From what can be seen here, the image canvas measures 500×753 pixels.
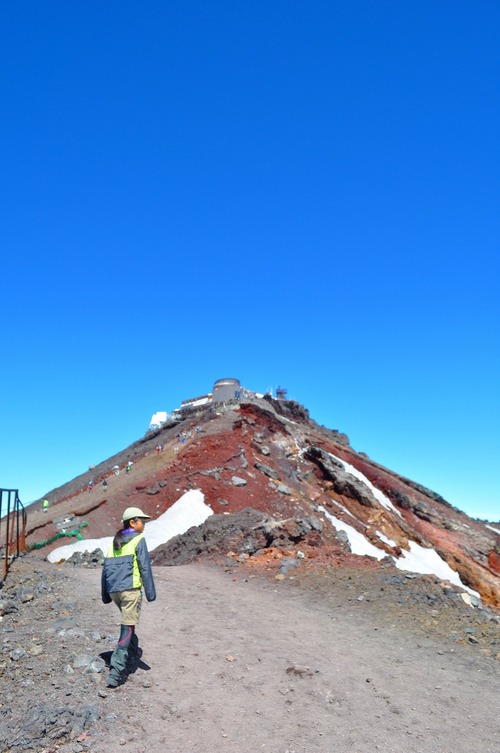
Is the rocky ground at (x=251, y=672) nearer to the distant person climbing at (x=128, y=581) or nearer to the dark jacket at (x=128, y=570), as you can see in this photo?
the distant person climbing at (x=128, y=581)

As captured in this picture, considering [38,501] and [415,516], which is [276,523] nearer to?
[415,516]

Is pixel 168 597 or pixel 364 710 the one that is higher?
pixel 168 597

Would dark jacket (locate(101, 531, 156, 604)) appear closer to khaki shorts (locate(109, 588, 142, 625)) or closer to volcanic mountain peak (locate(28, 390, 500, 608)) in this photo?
khaki shorts (locate(109, 588, 142, 625))

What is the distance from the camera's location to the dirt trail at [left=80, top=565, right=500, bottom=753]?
5520 mm

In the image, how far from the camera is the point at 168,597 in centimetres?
1109

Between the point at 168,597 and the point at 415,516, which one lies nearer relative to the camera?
the point at 168,597

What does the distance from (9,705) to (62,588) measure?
15.0 feet

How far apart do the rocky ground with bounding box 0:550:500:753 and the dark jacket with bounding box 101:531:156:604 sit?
0.97m

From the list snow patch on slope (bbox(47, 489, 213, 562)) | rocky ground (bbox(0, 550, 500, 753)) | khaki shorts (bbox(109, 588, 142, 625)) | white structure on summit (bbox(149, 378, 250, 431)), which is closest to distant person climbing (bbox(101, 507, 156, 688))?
khaki shorts (bbox(109, 588, 142, 625))

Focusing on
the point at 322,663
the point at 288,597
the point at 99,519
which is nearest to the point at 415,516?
the point at 99,519

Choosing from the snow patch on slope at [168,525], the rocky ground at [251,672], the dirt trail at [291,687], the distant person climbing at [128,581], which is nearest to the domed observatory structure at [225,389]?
the snow patch on slope at [168,525]

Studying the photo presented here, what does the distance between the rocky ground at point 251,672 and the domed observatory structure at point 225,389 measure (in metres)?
40.3

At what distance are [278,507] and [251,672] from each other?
18271mm

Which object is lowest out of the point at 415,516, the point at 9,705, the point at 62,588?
the point at 9,705
